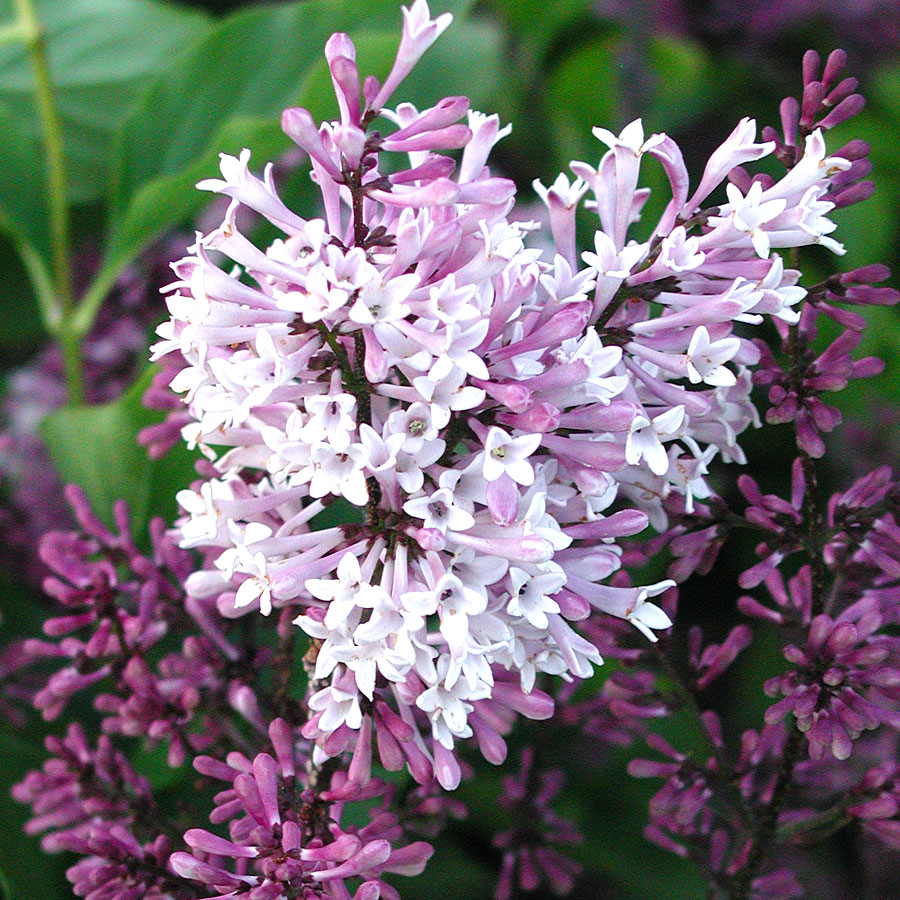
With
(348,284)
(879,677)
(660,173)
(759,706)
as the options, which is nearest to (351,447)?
(348,284)

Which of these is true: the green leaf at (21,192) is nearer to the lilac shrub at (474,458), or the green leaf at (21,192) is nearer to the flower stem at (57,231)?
the flower stem at (57,231)

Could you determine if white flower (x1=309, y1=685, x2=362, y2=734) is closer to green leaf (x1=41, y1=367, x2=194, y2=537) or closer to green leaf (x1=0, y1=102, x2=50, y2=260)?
green leaf (x1=41, y1=367, x2=194, y2=537)

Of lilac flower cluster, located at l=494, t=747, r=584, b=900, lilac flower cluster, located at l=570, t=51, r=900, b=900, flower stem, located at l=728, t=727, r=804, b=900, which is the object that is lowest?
lilac flower cluster, located at l=494, t=747, r=584, b=900

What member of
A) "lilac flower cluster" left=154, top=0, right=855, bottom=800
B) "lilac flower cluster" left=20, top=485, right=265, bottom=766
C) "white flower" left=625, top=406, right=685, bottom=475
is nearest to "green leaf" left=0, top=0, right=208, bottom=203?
"lilac flower cluster" left=20, top=485, right=265, bottom=766

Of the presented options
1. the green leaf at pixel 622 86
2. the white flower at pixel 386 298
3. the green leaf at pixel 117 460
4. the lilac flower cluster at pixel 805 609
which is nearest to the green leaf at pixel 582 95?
the green leaf at pixel 622 86

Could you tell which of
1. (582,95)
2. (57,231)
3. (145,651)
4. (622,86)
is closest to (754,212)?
(145,651)

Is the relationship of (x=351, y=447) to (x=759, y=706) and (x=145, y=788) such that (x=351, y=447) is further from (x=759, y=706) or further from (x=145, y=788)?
(x=759, y=706)
